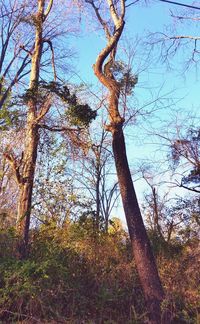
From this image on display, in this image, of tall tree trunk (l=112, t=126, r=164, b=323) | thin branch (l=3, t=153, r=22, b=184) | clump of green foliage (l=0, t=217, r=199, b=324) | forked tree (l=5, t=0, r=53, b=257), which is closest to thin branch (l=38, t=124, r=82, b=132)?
forked tree (l=5, t=0, r=53, b=257)

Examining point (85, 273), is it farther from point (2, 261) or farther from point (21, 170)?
point (21, 170)

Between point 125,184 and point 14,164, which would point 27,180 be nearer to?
point 14,164

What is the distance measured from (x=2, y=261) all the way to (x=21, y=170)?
2.99 meters

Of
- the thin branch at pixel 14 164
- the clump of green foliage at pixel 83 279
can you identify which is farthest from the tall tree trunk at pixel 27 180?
Result: the clump of green foliage at pixel 83 279

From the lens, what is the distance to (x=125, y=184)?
8891 millimetres

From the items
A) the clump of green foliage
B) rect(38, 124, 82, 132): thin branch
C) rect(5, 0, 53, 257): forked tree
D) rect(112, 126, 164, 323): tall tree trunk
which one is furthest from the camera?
rect(38, 124, 82, 132): thin branch

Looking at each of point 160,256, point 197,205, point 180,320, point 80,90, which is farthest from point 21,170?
point 197,205

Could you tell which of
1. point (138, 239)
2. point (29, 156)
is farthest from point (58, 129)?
point (138, 239)

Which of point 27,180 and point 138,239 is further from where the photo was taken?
point 27,180

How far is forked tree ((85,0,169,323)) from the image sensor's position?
811cm

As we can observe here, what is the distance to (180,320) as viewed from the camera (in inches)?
326

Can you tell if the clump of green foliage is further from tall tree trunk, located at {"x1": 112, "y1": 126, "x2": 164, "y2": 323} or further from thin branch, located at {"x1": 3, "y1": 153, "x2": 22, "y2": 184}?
thin branch, located at {"x1": 3, "y1": 153, "x2": 22, "y2": 184}

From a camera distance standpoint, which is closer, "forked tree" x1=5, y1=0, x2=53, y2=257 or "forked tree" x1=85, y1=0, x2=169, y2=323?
"forked tree" x1=85, y1=0, x2=169, y2=323

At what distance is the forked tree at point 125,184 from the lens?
26.6ft
